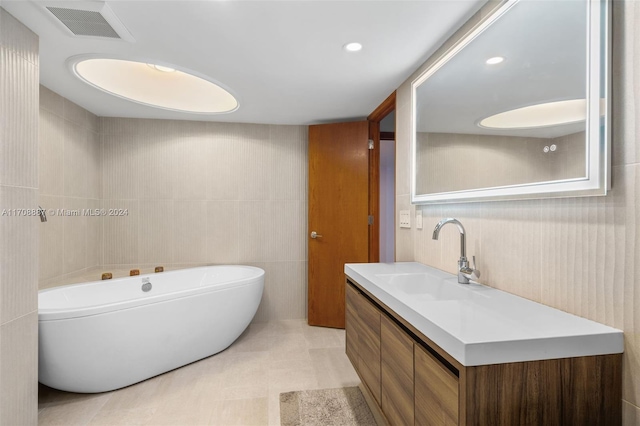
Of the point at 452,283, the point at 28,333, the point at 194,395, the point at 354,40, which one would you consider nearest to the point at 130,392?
the point at 194,395

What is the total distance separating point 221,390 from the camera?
2.08m

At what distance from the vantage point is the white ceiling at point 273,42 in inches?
57.9

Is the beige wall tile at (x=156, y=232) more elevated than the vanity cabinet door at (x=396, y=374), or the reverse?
the beige wall tile at (x=156, y=232)

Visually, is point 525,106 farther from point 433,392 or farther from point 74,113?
point 74,113

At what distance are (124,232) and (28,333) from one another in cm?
163

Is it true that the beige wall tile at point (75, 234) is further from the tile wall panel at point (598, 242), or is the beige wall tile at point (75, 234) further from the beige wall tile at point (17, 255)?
the tile wall panel at point (598, 242)

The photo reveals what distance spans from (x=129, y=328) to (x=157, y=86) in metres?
2.06

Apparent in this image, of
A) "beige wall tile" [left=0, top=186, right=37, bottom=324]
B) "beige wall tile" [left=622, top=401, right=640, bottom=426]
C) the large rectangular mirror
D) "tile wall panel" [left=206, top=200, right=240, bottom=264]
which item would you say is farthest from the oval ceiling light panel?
"beige wall tile" [left=622, top=401, right=640, bottom=426]

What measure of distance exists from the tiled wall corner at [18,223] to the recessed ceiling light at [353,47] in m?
1.67

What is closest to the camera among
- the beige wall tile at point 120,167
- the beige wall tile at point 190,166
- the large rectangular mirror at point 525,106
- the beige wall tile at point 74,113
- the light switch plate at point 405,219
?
the large rectangular mirror at point 525,106

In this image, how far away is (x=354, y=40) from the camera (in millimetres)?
1734

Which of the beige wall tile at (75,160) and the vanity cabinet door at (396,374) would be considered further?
the beige wall tile at (75,160)

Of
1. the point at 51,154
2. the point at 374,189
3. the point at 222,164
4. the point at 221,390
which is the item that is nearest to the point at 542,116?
the point at 374,189

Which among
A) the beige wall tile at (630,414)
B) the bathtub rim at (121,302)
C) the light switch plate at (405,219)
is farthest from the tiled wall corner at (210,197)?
the beige wall tile at (630,414)
